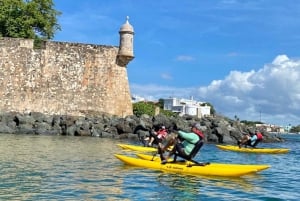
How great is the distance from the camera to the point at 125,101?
32656mm

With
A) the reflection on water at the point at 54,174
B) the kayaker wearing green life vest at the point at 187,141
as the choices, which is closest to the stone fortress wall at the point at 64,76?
the reflection on water at the point at 54,174

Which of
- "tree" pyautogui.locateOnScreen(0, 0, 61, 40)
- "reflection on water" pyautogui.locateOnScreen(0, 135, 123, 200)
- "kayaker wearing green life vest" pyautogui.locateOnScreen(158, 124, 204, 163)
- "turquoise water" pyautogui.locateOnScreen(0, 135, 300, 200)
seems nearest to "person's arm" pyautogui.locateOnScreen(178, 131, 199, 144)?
"kayaker wearing green life vest" pyautogui.locateOnScreen(158, 124, 204, 163)

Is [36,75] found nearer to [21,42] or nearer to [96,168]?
[21,42]

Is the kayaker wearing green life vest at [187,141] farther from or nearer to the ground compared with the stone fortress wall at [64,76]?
Result: nearer to the ground

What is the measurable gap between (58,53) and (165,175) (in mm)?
19835

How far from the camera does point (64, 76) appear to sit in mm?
31234

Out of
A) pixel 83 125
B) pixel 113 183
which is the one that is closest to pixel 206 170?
pixel 113 183

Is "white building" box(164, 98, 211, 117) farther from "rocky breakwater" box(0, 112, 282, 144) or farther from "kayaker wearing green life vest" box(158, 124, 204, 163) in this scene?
"kayaker wearing green life vest" box(158, 124, 204, 163)

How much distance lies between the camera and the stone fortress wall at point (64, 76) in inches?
1199

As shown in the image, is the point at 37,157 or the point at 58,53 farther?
the point at 58,53

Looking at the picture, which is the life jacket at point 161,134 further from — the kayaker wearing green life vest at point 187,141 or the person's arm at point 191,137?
the person's arm at point 191,137

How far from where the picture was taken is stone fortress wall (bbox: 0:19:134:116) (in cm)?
3045

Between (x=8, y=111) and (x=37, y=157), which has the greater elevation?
(x=8, y=111)

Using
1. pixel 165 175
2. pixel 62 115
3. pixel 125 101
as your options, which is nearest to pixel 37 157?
pixel 165 175
